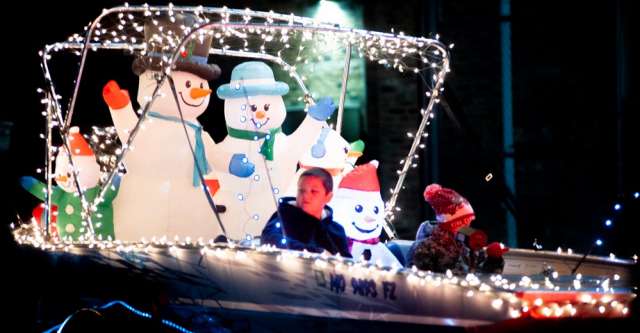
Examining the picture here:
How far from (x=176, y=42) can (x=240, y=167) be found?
919 millimetres

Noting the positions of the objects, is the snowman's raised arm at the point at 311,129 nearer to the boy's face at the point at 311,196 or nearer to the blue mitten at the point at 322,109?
the blue mitten at the point at 322,109

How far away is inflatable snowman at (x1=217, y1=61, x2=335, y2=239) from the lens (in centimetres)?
640

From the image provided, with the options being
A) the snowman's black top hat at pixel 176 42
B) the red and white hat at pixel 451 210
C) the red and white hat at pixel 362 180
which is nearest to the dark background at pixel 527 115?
the snowman's black top hat at pixel 176 42

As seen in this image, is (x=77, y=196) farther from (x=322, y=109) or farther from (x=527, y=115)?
(x=527, y=115)

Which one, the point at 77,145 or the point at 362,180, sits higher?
the point at 77,145

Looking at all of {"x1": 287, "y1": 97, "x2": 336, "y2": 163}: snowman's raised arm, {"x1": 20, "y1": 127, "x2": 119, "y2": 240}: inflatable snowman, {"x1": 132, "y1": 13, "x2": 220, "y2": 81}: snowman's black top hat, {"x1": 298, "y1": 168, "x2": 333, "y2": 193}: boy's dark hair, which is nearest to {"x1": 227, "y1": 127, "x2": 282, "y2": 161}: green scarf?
{"x1": 287, "y1": 97, "x2": 336, "y2": 163}: snowman's raised arm

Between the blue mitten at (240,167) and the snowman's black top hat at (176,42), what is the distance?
0.63 metres

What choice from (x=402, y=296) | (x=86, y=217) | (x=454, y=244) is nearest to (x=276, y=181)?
(x=86, y=217)

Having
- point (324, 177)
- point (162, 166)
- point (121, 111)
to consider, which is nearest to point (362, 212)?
point (324, 177)

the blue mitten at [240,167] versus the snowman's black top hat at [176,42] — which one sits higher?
the snowman's black top hat at [176,42]

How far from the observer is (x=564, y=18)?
9.56 m

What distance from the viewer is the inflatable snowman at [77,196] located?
627 cm

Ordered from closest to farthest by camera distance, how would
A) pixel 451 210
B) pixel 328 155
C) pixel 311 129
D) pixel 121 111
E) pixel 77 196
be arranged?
pixel 451 210
pixel 328 155
pixel 121 111
pixel 77 196
pixel 311 129

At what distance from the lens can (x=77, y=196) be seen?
6.38 metres
